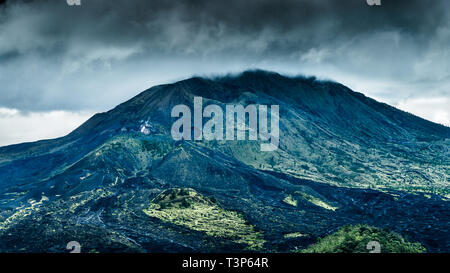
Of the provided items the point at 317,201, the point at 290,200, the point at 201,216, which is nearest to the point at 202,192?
the point at 201,216

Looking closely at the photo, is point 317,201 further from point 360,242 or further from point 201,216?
point 360,242

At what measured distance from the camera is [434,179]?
164875mm

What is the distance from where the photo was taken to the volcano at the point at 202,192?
87062 mm

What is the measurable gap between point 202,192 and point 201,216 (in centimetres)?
2185

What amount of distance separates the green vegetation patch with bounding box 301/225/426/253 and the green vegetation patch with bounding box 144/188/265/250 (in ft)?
40.0

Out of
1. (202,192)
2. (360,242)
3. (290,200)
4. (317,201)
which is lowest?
(317,201)

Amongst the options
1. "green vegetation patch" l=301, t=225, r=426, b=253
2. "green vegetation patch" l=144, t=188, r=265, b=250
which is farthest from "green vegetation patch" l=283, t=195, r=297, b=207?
"green vegetation patch" l=301, t=225, r=426, b=253

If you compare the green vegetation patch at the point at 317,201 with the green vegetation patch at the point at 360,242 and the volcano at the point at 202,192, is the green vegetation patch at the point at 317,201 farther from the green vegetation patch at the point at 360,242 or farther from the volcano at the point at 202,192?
the green vegetation patch at the point at 360,242

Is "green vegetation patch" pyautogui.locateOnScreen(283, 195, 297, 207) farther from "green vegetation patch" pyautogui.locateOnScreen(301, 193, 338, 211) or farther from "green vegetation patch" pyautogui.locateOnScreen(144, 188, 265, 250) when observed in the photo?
"green vegetation patch" pyautogui.locateOnScreen(144, 188, 265, 250)

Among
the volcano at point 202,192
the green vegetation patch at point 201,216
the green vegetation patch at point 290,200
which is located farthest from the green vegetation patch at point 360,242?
the green vegetation patch at point 290,200

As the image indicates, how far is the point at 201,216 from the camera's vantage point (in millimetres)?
102062
